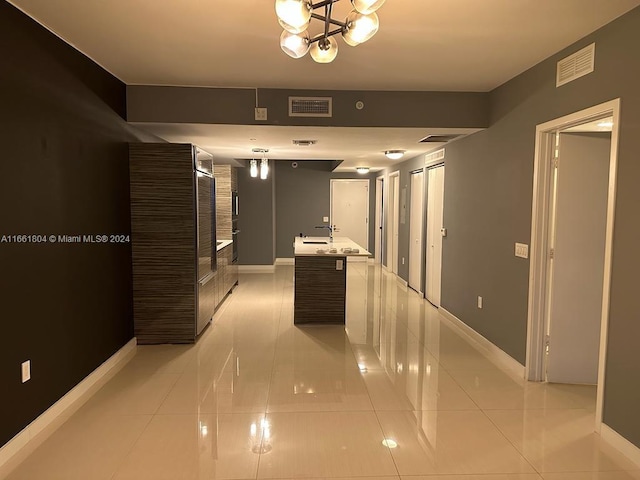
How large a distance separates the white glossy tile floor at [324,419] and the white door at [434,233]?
1586mm

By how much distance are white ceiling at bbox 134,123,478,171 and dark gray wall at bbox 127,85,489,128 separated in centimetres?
11

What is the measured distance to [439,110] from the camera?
430 cm

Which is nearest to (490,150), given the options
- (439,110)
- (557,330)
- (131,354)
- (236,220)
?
(439,110)

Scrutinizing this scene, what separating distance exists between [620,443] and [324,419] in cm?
181

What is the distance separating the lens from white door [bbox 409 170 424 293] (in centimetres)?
688

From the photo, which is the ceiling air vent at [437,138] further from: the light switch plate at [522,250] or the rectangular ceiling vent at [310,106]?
the light switch plate at [522,250]

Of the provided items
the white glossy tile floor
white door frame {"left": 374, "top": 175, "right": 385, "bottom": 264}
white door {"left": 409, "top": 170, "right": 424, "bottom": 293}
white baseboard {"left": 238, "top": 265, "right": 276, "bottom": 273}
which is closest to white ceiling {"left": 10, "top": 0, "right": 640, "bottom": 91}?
the white glossy tile floor

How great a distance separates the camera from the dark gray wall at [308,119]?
4102mm

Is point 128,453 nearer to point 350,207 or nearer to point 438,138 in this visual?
point 438,138

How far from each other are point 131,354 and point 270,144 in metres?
3.08

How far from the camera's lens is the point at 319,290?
523 centimetres

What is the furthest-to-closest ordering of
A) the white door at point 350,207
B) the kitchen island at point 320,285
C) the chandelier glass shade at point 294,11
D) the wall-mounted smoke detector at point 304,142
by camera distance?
1. the white door at point 350,207
2. the wall-mounted smoke detector at point 304,142
3. the kitchen island at point 320,285
4. the chandelier glass shade at point 294,11

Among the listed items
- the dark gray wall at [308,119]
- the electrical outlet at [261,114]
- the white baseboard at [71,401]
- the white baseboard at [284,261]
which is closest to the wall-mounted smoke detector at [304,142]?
the dark gray wall at [308,119]

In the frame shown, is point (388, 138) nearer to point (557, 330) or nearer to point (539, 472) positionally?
point (557, 330)
